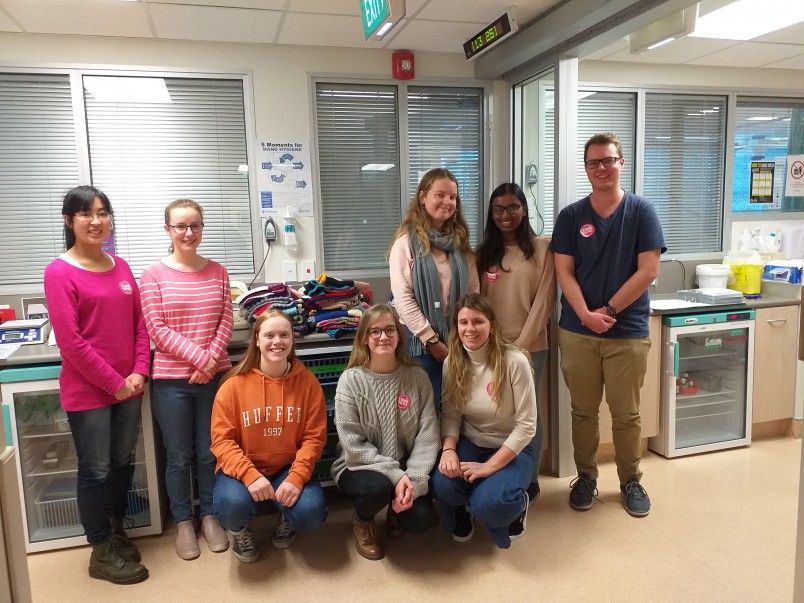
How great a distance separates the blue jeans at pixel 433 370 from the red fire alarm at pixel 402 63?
5.80 feet

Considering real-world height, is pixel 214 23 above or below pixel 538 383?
above

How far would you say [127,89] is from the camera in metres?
3.19

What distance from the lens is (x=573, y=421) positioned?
2861 mm

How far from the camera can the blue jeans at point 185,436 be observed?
2.41m

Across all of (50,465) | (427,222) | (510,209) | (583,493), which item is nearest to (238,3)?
(427,222)

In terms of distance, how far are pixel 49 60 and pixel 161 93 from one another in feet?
1.79

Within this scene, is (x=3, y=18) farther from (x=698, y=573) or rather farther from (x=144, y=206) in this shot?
(x=698, y=573)

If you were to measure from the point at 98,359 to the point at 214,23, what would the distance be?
1.79 m

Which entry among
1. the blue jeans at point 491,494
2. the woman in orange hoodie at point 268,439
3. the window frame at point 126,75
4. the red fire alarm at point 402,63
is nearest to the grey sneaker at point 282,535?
the woman in orange hoodie at point 268,439

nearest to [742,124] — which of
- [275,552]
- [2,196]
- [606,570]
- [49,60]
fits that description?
[606,570]

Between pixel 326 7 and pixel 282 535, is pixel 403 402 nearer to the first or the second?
pixel 282 535

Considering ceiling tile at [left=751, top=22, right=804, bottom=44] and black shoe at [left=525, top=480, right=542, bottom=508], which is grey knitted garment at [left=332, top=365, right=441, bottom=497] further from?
ceiling tile at [left=751, top=22, right=804, bottom=44]

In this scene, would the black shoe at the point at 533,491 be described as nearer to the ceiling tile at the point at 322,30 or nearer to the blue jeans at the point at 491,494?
the blue jeans at the point at 491,494

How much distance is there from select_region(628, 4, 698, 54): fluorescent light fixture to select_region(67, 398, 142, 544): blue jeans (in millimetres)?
2848
